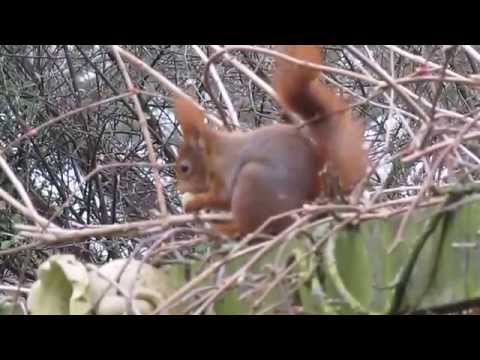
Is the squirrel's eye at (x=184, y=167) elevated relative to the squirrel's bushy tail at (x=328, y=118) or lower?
lower

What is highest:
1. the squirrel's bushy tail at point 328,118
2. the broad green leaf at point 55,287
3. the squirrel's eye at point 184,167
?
the squirrel's bushy tail at point 328,118

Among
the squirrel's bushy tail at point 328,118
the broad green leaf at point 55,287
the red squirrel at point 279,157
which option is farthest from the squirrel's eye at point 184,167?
the broad green leaf at point 55,287

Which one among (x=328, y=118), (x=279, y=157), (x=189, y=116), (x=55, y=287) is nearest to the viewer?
(x=55, y=287)

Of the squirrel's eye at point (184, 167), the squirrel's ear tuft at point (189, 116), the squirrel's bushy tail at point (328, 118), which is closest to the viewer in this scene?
the squirrel's bushy tail at point (328, 118)

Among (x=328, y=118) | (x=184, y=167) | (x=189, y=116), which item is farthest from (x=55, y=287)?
(x=184, y=167)

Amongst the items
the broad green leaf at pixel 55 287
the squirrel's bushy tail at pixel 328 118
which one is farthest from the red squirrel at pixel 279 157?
the broad green leaf at pixel 55 287

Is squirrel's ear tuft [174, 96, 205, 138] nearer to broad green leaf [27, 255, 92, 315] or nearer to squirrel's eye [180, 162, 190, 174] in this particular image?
squirrel's eye [180, 162, 190, 174]

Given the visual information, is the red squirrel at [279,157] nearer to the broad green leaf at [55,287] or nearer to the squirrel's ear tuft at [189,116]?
the squirrel's ear tuft at [189,116]

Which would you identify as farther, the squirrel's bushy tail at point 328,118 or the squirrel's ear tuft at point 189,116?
→ the squirrel's ear tuft at point 189,116

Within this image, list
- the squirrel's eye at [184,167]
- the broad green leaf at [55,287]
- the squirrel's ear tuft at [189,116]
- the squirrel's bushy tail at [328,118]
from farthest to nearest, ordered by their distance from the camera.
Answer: the squirrel's eye at [184,167] → the squirrel's ear tuft at [189,116] → the squirrel's bushy tail at [328,118] → the broad green leaf at [55,287]

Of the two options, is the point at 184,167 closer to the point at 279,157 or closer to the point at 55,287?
the point at 279,157

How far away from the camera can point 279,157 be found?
5.13 ft

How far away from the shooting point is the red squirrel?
55.0 inches

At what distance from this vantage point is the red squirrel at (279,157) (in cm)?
140
